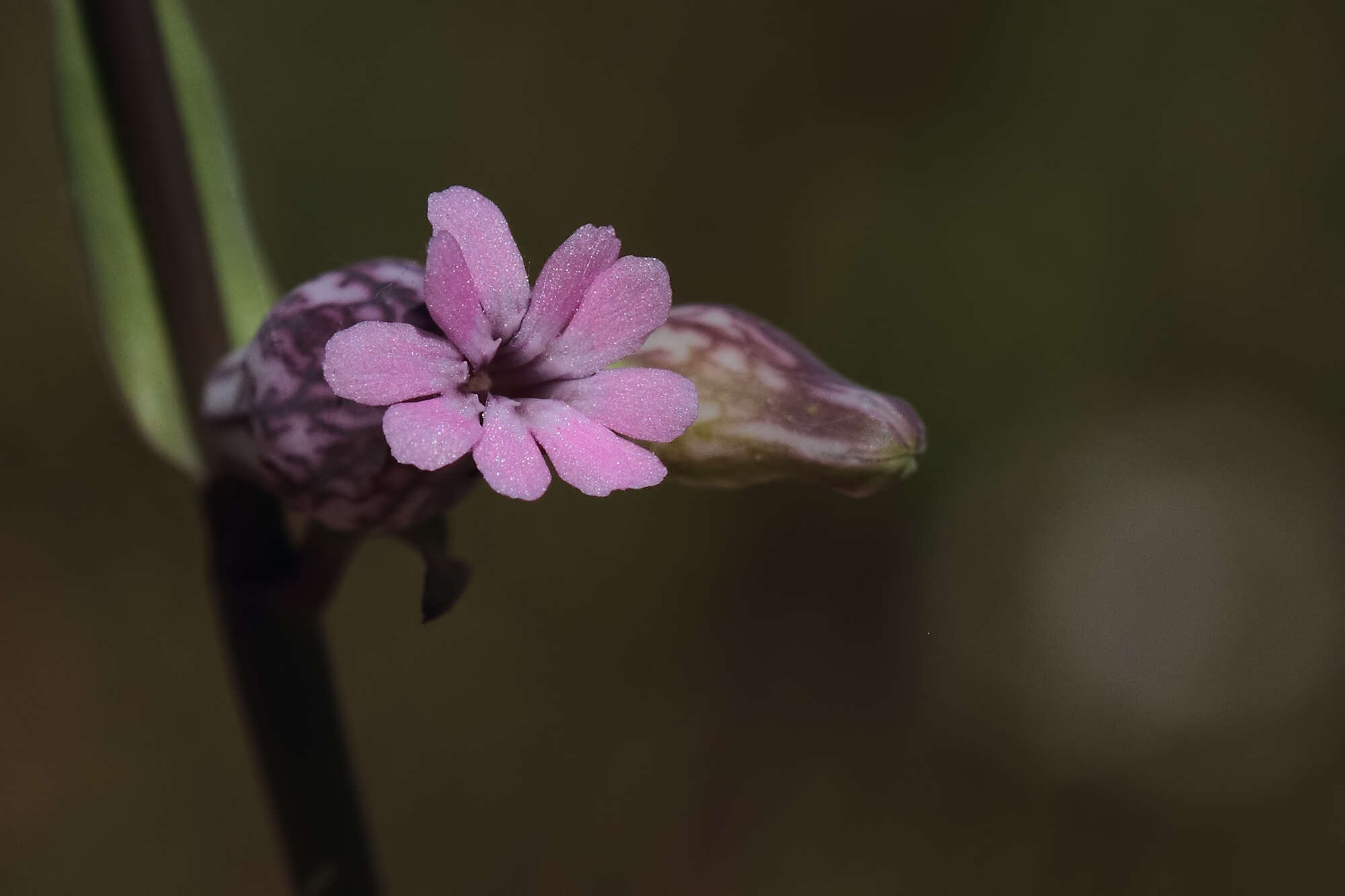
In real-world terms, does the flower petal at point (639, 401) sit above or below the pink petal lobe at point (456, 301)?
below

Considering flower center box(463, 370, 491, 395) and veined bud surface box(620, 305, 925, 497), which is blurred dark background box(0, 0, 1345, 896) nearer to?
veined bud surface box(620, 305, 925, 497)

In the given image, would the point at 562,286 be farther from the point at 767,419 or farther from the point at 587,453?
the point at 767,419

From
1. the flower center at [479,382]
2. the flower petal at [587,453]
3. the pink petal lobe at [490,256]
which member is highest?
the pink petal lobe at [490,256]

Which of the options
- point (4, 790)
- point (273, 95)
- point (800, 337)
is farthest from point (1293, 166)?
point (4, 790)

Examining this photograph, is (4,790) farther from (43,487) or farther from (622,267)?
(622,267)

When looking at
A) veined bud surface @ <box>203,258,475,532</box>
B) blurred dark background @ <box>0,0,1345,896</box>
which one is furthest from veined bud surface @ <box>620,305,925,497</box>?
blurred dark background @ <box>0,0,1345,896</box>

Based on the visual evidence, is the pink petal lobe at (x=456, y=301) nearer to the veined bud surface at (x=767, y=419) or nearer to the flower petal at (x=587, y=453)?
the flower petal at (x=587, y=453)

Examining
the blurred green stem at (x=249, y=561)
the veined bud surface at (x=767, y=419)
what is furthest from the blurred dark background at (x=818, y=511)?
the veined bud surface at (x=767, y=419)
